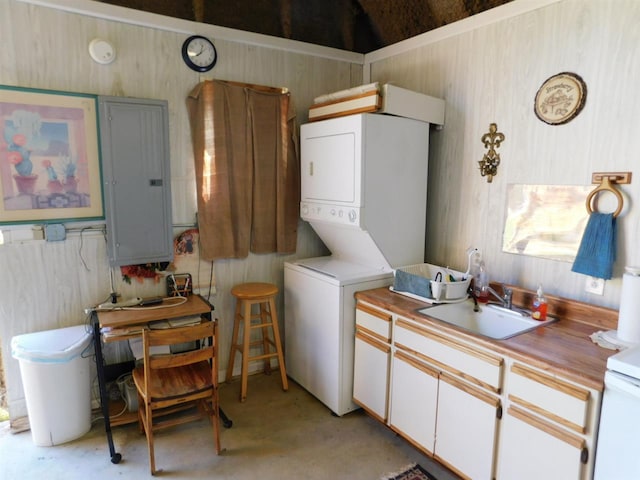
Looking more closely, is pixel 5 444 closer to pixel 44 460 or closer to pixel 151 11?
pixel 44 460

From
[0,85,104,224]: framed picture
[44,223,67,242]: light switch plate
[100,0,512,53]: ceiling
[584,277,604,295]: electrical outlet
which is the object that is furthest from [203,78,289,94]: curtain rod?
[584,277,604,295]: electrical outlet

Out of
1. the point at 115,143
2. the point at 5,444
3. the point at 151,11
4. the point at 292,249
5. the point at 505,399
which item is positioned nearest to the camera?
the point at 505,399

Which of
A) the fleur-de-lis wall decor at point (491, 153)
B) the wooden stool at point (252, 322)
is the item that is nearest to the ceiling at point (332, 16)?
the fleur-de-lis wall decor at point (491, 153)

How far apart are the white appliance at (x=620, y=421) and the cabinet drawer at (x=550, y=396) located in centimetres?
7

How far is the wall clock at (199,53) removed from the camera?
107 inches

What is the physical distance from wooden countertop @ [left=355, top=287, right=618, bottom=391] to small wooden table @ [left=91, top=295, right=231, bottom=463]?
1128mm

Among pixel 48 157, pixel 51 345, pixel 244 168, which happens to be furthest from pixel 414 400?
pixel 48 157

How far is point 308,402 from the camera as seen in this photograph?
2.85 metres

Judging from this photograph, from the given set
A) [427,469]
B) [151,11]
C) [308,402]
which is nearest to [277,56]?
[151,11]

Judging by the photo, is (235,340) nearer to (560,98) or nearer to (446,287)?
(446,287)

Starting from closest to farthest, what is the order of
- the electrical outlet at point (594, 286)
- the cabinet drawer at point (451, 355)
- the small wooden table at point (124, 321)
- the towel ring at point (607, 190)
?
the cabinet drawer at point (451, 355), the towel ring at point (607, 190), the electrical outlet at point (594, 286), the small wooden table at point (124, 321)

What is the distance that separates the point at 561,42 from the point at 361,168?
47.3 inches

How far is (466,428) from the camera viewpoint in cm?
195

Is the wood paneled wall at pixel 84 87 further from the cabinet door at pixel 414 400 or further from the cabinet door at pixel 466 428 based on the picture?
the cabinet door at pixel 466 428
